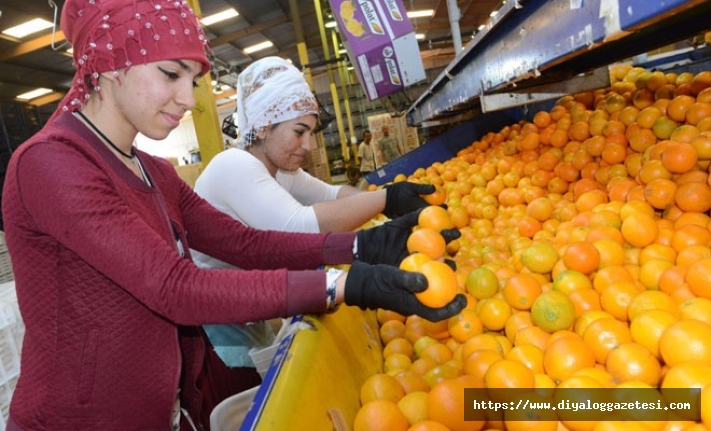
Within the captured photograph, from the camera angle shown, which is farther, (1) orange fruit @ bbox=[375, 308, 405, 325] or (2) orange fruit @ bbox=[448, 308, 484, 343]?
(1) orange fruit @ bbox=[375, 308, 405, 325]

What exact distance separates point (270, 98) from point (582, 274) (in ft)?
5.30

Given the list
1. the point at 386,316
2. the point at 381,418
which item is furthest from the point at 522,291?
the point at 381,418

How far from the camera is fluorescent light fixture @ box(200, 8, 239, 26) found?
1215 cm

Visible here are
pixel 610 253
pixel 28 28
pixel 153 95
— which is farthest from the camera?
pixel 28 28

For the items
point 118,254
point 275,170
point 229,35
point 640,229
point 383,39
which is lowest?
point 640,229

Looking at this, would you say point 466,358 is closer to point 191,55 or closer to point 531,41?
point 531,41

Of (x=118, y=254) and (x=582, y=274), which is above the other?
(x=118, y=254)

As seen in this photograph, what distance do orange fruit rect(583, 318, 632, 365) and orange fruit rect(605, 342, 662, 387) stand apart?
0.08m

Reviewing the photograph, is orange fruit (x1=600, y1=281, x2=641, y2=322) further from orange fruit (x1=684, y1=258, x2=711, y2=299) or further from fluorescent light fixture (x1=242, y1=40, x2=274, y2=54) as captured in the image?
fluorescent light fixture (x1=242, y1=40, x2=274, y2=54)

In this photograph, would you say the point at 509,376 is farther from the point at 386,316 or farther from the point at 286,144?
the point at 286,144

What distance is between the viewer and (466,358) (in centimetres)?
143

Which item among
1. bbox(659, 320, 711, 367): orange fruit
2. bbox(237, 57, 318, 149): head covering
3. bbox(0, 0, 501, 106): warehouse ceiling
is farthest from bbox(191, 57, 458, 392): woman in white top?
bbox(0, 0, 501, 106): warehouse ceiling

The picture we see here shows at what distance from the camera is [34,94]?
15273mm

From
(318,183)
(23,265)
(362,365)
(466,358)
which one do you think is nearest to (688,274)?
(466,358)
